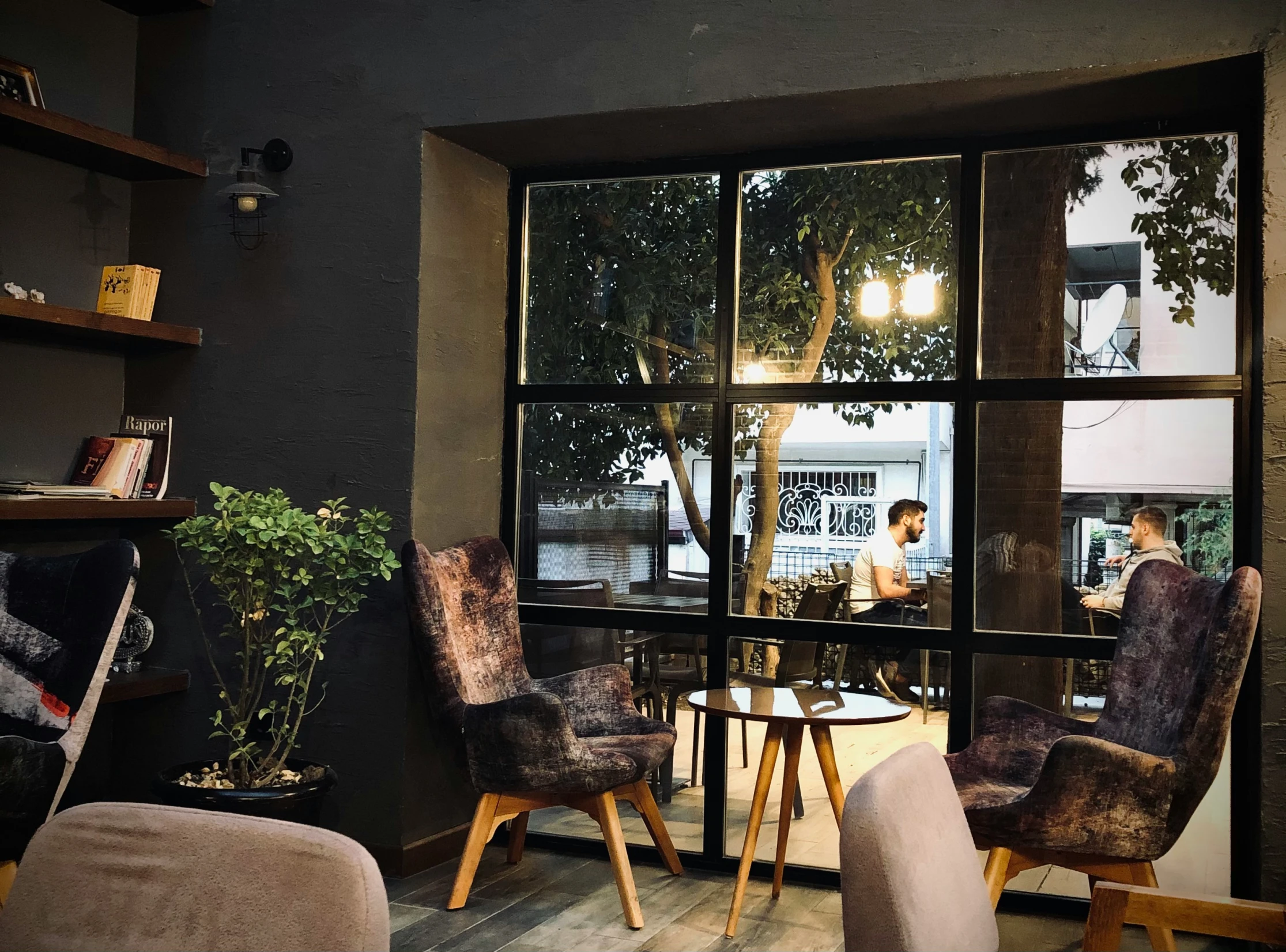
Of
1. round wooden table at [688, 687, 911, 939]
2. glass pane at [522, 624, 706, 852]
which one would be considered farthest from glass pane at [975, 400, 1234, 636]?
glass pane at [522, 624, 706, 852]

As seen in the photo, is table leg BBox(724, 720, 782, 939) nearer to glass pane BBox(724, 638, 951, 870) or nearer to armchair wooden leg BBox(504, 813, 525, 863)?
glass pane BBox(724, 638, 951, 870)

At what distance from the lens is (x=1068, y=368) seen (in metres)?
3.70

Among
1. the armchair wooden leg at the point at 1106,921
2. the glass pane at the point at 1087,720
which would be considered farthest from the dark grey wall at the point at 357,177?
the armchair wooden leg at the point at 1106,921

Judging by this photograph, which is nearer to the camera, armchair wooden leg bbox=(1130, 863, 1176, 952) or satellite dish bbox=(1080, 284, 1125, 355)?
armchair wooden leg bbox=(1130, 863, 1176, 952)

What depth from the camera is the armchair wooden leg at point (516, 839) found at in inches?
157

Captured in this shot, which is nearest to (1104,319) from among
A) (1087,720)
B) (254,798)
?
(1087,720)

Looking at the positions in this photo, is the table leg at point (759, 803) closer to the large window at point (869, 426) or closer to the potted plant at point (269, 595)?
the large window at point (869, 426)

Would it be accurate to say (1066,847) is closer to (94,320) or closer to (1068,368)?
(1068,368)

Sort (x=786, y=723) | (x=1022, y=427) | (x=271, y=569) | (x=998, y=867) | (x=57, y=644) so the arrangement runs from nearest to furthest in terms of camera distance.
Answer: (x=998, y=867)
(x=57, y=644)
(x=786, y=723)
(x=271, y=569)
(x=1022, y=427)

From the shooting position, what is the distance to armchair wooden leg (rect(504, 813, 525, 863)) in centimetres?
400

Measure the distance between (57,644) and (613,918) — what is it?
1725 mm

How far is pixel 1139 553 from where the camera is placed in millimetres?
3611

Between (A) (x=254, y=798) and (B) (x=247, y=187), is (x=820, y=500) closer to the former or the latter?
(A) (x=254, y=798)

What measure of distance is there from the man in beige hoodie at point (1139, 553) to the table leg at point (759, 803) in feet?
3.42
